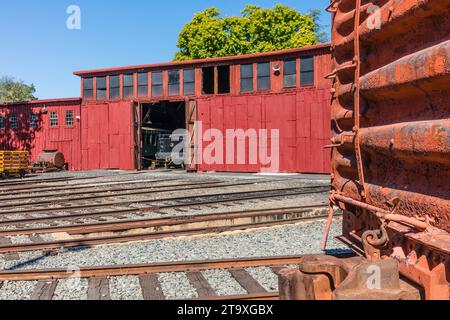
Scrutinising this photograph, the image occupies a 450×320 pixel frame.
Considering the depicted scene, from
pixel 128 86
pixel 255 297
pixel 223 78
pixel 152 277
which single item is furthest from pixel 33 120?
pixel 255 297

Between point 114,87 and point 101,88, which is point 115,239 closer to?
point 114,87

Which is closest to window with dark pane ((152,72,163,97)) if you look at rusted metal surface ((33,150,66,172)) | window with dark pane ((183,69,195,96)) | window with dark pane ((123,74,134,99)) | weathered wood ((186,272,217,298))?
window with dark pane ((123,74,134,99))

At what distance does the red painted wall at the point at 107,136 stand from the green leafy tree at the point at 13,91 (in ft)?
147

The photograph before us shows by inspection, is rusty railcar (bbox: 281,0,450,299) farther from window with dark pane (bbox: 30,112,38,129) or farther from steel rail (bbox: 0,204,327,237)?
window with dark pane (bbox: 30,112,38,129)

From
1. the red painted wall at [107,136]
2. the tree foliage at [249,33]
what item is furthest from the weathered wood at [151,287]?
the tree foliage at [249,33]

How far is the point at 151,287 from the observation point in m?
4.63

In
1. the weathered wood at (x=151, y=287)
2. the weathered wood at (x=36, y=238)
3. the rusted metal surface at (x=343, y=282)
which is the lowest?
the weathered wood at (x=36, y=238)

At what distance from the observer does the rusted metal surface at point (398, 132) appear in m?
2.24

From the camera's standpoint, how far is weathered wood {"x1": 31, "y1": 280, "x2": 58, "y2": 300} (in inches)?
172

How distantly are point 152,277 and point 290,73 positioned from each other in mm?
19907

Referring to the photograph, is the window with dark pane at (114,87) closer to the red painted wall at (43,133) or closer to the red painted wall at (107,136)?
the red painted wall at (107,136)
